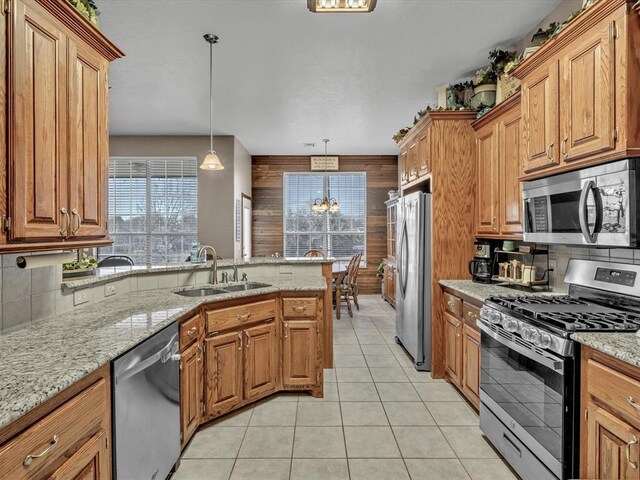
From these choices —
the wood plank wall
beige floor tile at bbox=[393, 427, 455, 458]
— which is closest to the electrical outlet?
beige floor tile at bbox=[393, 427, 455, 458]

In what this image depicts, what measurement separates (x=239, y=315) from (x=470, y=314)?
5.45 feet

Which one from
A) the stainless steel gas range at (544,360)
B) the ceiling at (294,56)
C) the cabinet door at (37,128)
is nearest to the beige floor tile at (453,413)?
the stainless steel gas range at (544,360)

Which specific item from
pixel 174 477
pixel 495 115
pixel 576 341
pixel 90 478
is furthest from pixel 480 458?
pixel 495 115

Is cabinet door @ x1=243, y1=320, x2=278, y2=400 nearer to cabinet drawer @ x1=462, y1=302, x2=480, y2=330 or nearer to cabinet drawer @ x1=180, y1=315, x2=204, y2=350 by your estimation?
cabinet drawer @ x1=180, y1=315, x2=204, y2=350

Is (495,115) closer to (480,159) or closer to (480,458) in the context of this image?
(480,159)

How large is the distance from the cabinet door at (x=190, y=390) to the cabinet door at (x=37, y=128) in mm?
1024

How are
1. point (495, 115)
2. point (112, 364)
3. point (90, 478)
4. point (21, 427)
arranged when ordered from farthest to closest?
point (495, 115), point (112, 364), point (90, 478), point (21, 427)

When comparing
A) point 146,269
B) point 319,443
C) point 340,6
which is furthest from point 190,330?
point 340,6

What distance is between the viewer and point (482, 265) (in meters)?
2.99

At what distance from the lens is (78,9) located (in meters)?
1.63

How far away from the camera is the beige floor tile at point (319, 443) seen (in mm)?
2182

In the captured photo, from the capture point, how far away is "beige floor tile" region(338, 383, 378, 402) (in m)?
2.91

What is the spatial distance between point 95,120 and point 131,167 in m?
4.99

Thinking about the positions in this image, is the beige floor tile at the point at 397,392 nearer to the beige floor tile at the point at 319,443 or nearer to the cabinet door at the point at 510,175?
the beige floor tile at the point at 319,443
